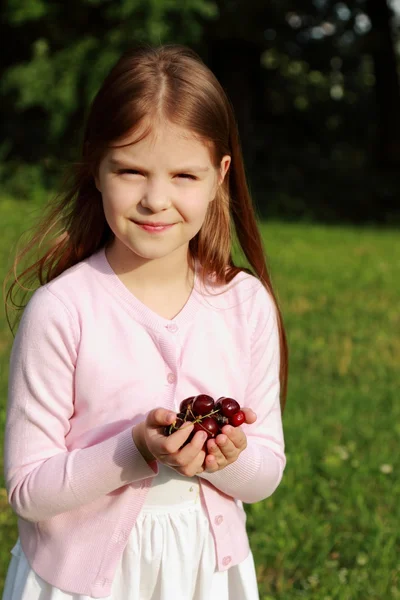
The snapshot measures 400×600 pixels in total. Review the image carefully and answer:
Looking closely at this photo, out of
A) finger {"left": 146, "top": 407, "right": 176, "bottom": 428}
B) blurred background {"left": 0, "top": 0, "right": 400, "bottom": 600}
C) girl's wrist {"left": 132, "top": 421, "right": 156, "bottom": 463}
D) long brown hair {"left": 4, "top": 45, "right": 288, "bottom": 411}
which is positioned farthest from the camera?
blurred background {"left": 0, "top": 0, "right": 400, "bottom": 600}

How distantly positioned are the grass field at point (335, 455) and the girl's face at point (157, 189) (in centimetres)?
179

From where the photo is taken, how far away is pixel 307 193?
52.6ft

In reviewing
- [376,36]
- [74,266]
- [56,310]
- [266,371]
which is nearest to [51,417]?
[56,310]

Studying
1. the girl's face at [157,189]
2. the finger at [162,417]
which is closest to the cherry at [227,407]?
the finger at [162,417]

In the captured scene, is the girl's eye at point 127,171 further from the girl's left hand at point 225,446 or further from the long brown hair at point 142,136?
the girl's left hand at point 225,446

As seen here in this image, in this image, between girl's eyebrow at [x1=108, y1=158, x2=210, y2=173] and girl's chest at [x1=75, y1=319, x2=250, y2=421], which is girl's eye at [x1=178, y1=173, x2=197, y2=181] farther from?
girl's chest at [x1=75, y1=319, x2=250, y2=421]

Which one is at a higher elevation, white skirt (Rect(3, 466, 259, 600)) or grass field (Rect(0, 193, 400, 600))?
white skirt (Rect(3, 466, 259, 600))

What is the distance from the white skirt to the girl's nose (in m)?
0.59

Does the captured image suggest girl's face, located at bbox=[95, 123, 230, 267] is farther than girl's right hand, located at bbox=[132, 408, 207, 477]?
Yes

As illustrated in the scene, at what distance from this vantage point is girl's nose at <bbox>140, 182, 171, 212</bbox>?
1951mm

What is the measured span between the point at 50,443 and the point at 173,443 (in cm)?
33

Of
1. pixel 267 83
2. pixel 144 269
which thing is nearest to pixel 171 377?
pixel 144 269

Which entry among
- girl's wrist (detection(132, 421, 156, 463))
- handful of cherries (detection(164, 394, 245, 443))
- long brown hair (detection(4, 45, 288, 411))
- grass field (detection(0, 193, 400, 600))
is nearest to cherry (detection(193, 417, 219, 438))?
handful of cherries (detection(164, 394, 245, 443))

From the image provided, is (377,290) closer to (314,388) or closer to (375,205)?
(314,388)
